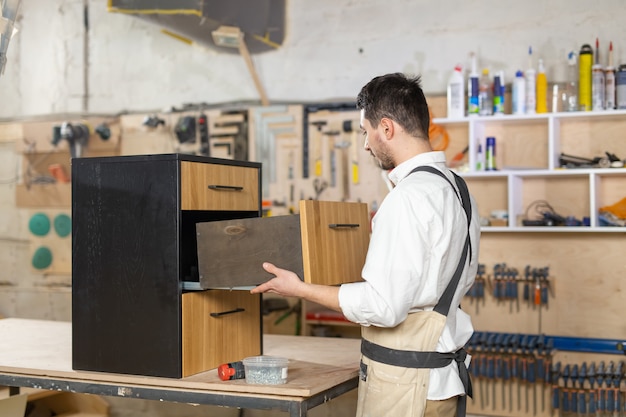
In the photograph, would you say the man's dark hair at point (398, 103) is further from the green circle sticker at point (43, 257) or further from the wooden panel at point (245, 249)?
the green circle sticker at point (43, 257)

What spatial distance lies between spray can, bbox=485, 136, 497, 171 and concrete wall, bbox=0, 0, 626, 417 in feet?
1.49

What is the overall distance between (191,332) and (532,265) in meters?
2.77

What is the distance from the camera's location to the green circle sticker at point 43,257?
5902mm

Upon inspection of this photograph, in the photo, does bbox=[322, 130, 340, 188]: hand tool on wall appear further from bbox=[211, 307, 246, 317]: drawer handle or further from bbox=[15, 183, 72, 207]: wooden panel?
bbox=[211, 307, 246, 317]: drawer handle

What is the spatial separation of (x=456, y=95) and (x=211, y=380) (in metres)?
2.85

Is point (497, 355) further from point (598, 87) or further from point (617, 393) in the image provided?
point (598, 87)

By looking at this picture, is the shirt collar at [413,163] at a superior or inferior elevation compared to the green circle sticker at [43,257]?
superior

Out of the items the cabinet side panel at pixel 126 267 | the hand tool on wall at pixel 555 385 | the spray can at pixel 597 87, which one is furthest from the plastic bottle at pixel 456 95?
the cabinet side panel at pixel 126 267

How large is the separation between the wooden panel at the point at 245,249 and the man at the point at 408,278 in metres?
0.05

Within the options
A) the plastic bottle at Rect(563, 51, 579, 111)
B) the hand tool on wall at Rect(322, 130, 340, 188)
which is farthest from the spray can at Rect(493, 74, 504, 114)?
the hand tool on wall at Rect(322, 130, 340, 188)

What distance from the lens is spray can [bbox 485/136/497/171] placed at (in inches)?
180

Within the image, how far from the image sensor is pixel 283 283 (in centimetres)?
221

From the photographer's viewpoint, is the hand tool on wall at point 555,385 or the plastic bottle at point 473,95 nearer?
the hand tool on wall at point 555,385

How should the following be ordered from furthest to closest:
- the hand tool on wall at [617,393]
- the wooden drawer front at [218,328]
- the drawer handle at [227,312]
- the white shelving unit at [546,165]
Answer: the white shelving unit at [546,165]
the hand tool on wall at [617,393]
the drawer handle at [227,312]
the wooden drawer front at [218,328]
